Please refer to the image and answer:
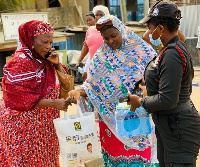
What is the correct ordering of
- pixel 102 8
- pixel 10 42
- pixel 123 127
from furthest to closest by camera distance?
1. pixel 10 42
2. pixel 102 8
3. pixel 123 127

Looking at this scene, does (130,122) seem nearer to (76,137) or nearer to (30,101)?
(76,137)

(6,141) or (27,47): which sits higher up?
(27,47)

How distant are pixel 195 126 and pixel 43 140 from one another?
4.92 feet

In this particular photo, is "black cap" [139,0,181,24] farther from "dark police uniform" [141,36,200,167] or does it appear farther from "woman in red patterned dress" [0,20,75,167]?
"woman in red patterned dress" [0,20,75,167]

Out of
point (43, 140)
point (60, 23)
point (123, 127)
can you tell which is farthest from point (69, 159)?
point (60, 23)

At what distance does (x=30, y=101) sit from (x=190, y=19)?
14.5 m

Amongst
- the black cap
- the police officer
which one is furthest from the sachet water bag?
the black cap

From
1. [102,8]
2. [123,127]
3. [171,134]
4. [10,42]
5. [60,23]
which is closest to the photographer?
[171,134]

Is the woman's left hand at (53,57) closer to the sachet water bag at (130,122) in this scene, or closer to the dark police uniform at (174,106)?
the sachet water bag at (130,122)

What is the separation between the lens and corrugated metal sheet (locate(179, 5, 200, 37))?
1622 centimetres

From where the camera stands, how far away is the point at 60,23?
17.8 meters

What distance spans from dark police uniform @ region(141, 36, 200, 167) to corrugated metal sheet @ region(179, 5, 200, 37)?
47.6 ft

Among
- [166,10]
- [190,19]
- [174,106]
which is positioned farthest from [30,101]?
[190,19]

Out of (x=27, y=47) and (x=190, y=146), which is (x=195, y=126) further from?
(x=27, y=47)
